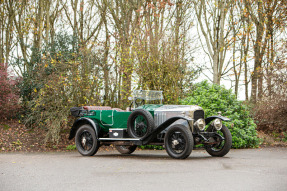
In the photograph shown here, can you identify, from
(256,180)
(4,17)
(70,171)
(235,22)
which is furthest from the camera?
(4,17)

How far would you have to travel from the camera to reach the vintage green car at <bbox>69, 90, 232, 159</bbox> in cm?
956

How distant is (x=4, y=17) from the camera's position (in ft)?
75.0

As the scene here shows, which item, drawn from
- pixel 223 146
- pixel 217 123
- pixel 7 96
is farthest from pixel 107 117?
pixel 7 96

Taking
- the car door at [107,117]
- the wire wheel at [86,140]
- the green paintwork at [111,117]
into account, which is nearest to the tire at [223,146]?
the green paintwork at [111,117]

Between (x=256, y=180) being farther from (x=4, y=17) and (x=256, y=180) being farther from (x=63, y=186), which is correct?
(x=4, y=17)

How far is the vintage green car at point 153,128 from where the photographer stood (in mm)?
9562

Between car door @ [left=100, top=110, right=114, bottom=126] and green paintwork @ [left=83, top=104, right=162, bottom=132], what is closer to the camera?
green paintwork @ [left=83, top=104, right=162, bottom=132]

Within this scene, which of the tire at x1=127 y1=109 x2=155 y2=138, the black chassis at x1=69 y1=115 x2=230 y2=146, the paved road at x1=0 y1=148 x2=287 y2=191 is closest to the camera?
the paved road at x1=0 y1=148 x2=287 y2=191

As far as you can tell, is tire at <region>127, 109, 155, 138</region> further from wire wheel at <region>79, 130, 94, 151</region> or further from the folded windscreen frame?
wire wheel at <region>79, 130, 94, 151</region>

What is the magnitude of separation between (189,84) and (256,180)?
1060cm

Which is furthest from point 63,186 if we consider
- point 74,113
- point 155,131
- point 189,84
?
point 189,84

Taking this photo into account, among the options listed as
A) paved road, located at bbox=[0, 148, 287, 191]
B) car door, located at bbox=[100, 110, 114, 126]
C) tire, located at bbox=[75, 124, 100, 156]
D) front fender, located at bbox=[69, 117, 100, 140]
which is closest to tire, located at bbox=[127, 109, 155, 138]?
car door, located at bbox=[100, 110, 114, 126]

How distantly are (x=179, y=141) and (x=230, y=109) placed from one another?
17.2ft

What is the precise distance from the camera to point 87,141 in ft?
37.2
